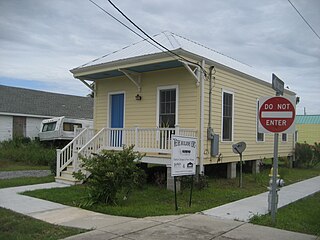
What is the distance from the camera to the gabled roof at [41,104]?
28.4 m

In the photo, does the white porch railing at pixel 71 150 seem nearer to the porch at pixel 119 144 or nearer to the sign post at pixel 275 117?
the porch at pixel 119 144

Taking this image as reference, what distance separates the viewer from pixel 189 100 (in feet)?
38.7

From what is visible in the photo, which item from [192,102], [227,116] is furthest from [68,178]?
[227,116]

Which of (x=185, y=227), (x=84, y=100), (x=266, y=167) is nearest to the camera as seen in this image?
(x=185, y=227)

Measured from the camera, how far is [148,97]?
Answer: 12.9 m

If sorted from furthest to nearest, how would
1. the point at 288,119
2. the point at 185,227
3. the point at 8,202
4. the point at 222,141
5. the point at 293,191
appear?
the point at 222,141
the point at 293,191
the point at 8,202
the point at 288,119
the point at 185,227

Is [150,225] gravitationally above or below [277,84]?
below

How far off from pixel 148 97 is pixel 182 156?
494 cm

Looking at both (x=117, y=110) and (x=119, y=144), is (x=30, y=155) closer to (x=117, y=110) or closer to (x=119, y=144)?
(x=117, y=110)

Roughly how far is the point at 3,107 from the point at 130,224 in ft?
77.8

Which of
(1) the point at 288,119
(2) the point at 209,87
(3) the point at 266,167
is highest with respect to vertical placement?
(2) the point at 209,87

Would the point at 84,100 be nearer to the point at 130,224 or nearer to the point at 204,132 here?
the point at 204,132

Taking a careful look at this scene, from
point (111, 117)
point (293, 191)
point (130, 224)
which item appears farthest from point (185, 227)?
point (111, 117)

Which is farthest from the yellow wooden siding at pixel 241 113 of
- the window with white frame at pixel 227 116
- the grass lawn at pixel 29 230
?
the grass lawn at pixel 29 230
